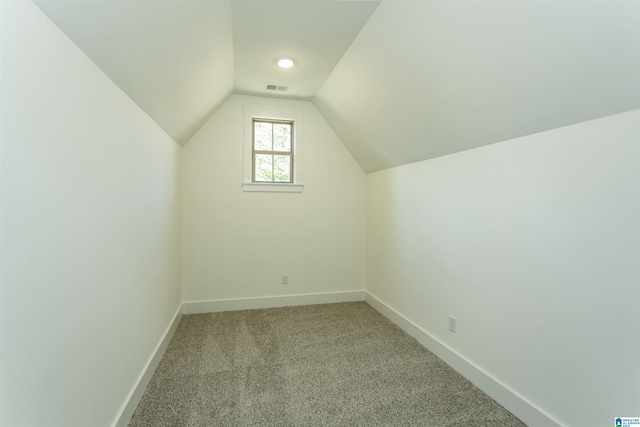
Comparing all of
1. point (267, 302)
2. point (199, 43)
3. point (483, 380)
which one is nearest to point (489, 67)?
point (199, 43)

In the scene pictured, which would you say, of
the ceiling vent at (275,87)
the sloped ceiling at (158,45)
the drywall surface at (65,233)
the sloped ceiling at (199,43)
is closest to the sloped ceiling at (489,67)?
the sloped ceiling at (199,43)

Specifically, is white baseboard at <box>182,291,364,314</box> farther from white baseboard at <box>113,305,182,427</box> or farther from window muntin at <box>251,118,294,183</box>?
window muntin at <box>251,118,294,183</box>

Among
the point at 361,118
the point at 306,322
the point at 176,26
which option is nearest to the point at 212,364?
the point at 306,322

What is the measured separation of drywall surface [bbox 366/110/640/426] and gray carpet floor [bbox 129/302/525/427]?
0.33 metres

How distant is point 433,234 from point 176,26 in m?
2.31

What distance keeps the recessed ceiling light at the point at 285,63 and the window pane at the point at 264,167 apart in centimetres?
A: 120

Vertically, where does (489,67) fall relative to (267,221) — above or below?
above

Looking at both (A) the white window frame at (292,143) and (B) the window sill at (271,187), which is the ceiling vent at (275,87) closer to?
(A) the white window frame at (292,143)

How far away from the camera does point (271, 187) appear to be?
3.54 meters

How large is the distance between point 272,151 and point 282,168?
0.24m

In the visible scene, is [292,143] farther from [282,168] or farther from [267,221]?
[267,221]

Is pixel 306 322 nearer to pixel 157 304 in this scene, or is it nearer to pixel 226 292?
pixel 226 292

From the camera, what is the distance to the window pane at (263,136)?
362 centimetres

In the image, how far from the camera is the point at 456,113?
1.97 m
